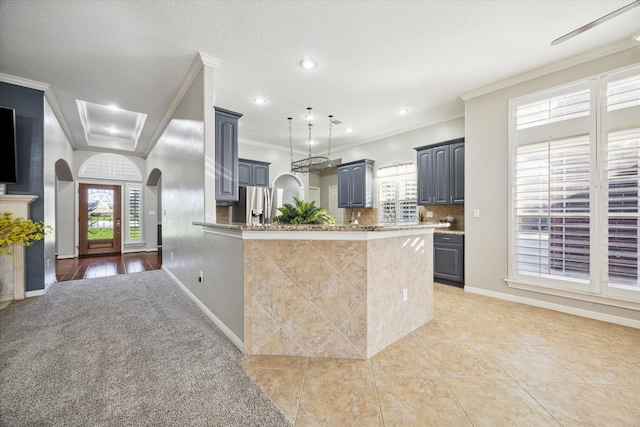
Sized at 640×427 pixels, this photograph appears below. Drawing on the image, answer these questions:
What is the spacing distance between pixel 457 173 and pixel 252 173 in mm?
4209

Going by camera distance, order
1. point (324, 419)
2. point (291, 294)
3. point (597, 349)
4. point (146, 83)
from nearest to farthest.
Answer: point (324, 419) < point (291, 294) < point (597, 349) < point (146, 83)

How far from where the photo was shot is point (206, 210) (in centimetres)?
304

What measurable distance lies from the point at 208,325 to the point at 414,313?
2.13m

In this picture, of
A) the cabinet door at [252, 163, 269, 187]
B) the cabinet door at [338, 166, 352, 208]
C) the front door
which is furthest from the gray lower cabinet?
the front door

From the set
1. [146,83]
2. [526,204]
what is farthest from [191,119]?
[526,204]

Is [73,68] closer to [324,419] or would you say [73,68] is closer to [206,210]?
[206,210]

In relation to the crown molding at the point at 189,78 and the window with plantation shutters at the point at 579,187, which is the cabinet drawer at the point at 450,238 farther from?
the crown molding at the point at 189,78

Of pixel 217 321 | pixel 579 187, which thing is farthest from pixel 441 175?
pixel 217 321

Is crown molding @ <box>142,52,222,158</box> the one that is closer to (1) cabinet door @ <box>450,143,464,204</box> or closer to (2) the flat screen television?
(2) the flat screen television

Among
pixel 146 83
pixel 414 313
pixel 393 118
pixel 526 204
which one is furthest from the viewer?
pixel 393 118

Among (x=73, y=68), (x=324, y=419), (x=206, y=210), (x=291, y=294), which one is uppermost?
(x=73, y=68)

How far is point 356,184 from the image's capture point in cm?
638

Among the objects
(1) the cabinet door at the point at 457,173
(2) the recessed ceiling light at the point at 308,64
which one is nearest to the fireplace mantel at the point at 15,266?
(2) the recessed ceiling light at the point at 308,64

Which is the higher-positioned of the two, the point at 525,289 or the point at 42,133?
the point at 42,133
